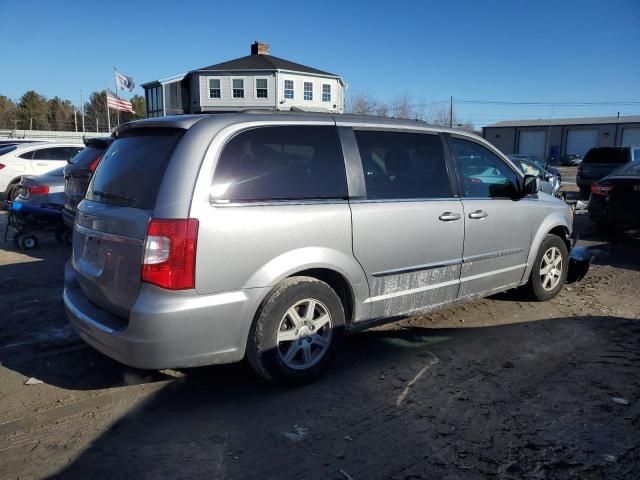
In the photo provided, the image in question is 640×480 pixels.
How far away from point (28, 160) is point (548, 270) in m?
13.6

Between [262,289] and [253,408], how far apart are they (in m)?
0.81

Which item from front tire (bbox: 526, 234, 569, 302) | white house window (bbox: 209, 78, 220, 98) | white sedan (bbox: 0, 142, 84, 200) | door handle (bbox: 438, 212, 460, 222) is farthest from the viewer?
white house window (bbox: 209, 78, 220, 98)

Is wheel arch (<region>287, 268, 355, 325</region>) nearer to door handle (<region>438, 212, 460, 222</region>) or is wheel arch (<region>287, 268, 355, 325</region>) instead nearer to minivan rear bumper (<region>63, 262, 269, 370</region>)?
minivan rear bumper (<region>63, 262, 269, 370</region>)

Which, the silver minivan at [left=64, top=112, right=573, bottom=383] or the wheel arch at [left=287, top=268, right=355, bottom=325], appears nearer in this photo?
the silver minivan at [left=64, top=112, right=573, bottom=383]

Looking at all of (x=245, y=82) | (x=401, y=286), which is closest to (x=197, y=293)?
(x=401, y=286)

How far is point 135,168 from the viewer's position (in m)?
3.49

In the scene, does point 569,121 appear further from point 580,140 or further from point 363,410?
point 363,410

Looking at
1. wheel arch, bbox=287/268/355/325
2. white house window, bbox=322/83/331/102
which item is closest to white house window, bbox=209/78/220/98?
white house window, bbox=322/83/331/102

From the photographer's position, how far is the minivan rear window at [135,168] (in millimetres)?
3275

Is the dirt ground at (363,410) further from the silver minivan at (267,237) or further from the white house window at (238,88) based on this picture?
the white house window at (238,88)

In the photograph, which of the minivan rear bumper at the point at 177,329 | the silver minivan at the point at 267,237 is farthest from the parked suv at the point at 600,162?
the minivan rear bumper at the point at 177,329

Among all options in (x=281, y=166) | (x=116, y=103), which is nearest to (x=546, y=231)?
(x=281, y=166)

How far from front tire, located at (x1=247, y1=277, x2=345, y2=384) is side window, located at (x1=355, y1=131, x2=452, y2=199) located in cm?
93

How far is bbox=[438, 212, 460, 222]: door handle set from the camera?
4309mm
